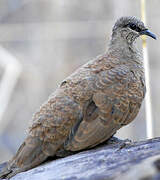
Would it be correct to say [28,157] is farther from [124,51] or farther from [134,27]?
[134,27]

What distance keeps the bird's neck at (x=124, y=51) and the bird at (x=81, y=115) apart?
24 centimetres

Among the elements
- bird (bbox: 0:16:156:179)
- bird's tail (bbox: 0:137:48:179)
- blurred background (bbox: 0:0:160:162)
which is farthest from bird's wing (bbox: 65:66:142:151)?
blurred background (bbox: 0:0:160:162)

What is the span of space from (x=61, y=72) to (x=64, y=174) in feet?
23.7

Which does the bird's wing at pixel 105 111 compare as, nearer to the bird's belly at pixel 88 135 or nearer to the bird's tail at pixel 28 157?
the bird's belly at pixel 88 135

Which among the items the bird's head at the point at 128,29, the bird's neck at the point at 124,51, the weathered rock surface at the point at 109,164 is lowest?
the weathered rock surface at the point at 109,164

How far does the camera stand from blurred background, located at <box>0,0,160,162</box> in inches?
412

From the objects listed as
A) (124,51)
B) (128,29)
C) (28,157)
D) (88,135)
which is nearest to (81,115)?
(88,135)

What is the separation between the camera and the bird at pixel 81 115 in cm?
366

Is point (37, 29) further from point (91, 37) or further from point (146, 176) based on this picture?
point (146, 176)

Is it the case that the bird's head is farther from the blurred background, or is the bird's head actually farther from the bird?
the blurred background

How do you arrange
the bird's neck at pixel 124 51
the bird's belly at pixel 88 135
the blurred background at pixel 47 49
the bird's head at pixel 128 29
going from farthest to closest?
the blurred background at pixel 47 49 < the bird's head at pixel 128 29 < the bird's neck at pixel 124 51 < the bird's belly at pixel 88 135

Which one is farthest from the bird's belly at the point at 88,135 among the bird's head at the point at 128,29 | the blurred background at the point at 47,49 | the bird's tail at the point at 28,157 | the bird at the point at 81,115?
the blurred background at the point at 47,49

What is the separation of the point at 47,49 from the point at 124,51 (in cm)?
689

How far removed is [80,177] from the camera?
3.04 metres
